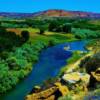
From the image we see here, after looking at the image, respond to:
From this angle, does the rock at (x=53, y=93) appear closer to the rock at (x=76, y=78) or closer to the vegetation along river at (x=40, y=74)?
the rock at (x=76, y=78)

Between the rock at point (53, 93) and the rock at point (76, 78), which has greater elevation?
the rock at point (76, 78)

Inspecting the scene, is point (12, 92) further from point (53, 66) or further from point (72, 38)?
point (72, 38)

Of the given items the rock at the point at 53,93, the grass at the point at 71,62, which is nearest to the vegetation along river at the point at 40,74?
the grass at the point at 71,62

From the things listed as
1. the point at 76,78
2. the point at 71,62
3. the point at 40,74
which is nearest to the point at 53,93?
the point at 76,78

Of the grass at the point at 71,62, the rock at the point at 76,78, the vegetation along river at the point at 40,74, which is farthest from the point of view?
the grass at the point at 71,62

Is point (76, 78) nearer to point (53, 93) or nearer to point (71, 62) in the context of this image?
point (53, 93)

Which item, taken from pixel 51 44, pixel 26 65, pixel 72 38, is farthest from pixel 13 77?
pixel 72 38

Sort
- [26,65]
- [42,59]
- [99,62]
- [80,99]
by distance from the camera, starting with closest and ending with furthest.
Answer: [80,99]
[99,62]
[26,65]
[42,59]

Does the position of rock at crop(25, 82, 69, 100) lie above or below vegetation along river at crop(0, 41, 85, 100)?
above

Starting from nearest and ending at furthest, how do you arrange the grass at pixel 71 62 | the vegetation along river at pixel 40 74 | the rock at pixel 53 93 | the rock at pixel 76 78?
the rock at pixel 53 93 < the rock at pixel 76 78 < the vegetation along river at pixel 40 74 < the grass at pixel 71 62

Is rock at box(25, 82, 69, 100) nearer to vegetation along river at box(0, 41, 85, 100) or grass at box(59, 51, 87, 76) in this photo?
vegetation along river at box(0, 41, 85, 100)

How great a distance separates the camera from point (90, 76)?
41594mm

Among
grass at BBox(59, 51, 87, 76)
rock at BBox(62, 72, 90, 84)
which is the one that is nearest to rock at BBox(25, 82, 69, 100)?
rock at BBox(62, 72, 90, 84)

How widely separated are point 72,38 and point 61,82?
4396 inches
